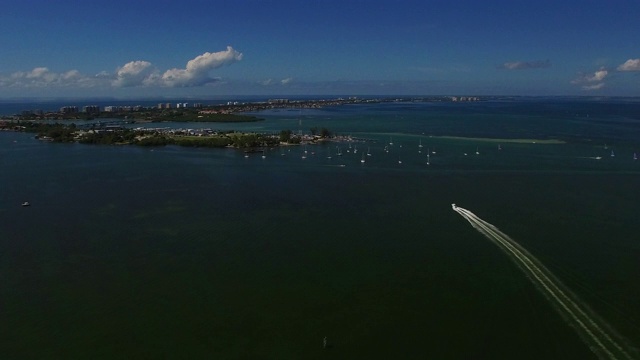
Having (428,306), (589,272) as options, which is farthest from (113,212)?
(589,272)

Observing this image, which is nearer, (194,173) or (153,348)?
(153,348)

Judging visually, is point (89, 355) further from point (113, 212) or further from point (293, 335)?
point (113, 212)

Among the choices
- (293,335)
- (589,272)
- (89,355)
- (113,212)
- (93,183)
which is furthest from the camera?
(93,183)

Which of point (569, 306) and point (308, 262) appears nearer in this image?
point (569, 306)

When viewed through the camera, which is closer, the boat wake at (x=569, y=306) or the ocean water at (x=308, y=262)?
the boat wake at (x=569, y=306)

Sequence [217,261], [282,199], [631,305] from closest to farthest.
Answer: [631,305] → [217,261] → [282,199]
